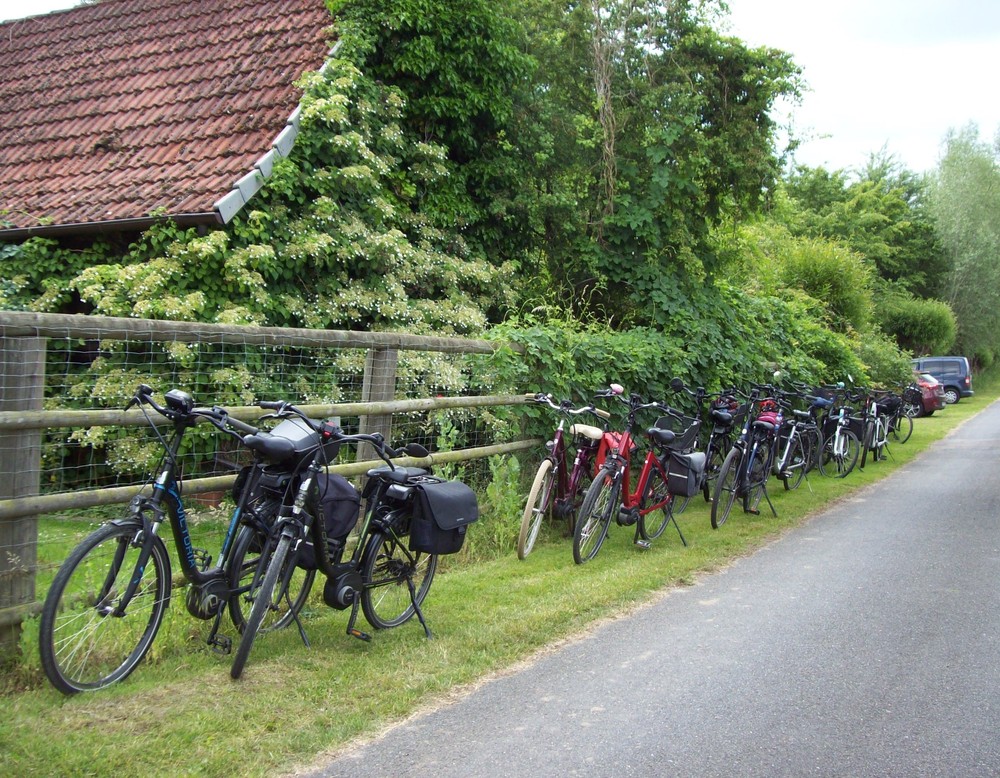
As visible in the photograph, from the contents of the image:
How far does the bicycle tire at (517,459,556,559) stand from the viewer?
7.60m

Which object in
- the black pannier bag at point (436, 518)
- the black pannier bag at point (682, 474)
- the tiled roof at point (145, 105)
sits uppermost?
the tiled roof at point (145, 105)

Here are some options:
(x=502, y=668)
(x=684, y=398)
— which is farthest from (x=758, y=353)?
(x=502, y=668)

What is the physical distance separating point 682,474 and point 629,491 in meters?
0.70

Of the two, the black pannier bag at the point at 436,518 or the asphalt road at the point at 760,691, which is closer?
the asphalt road at the point at 760,691

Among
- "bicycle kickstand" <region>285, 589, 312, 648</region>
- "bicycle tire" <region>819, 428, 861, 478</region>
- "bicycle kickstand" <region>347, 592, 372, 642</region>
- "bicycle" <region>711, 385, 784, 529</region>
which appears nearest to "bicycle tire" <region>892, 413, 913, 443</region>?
"bicycle tire" <region>819, 428, 861, 478</region>

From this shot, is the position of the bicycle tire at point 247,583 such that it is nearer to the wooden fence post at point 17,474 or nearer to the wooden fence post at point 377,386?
the wooden fence post at point 17,474

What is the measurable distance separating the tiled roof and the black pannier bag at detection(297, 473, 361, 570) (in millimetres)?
5232

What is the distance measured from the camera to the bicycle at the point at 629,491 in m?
7.70

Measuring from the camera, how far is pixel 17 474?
14.8ft

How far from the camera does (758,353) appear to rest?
14.0 m

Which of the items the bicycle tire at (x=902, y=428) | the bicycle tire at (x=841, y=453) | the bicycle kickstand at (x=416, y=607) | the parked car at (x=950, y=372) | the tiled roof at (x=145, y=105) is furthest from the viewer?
the parked car at (x=950, y=372)

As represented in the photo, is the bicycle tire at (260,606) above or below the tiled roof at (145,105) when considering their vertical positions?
below

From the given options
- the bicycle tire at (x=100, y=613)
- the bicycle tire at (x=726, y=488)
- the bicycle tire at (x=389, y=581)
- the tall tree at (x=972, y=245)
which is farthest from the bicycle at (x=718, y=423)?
the tall tree at (x=972, y=245)

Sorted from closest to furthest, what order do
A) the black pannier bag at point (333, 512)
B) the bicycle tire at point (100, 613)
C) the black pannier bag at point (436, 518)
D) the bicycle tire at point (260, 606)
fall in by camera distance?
the bicycle tire at point (100, 613)
the bicycle tire at point (260, 606)
the black pannier bag at point (333, 512)
the black pannier bag at point (436, 518)
